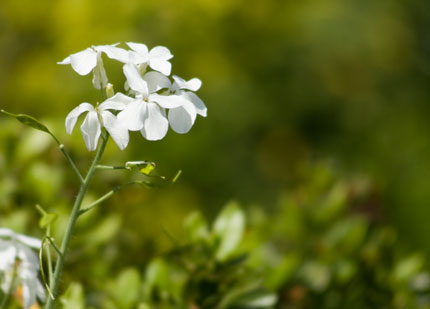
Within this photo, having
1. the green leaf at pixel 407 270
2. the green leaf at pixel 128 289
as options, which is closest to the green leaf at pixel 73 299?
the green leaf at pixel 128 289

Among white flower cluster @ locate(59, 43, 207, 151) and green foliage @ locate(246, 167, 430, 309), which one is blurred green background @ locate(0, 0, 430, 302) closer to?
green foliage @ locate(246, 167, 430, 309)

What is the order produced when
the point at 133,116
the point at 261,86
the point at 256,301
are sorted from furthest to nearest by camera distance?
the point at 261,86 < the point at 256,301 < the point at 133,116

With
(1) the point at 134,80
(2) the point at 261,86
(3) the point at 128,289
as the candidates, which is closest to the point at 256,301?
(3) the point at 128,289

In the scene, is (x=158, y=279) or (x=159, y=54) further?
(x=158, y=279)

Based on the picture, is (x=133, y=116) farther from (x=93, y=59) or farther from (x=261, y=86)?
(x=261, y=86)

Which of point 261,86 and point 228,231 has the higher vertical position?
point 261,86

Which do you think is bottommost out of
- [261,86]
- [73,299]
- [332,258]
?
[73,299]
